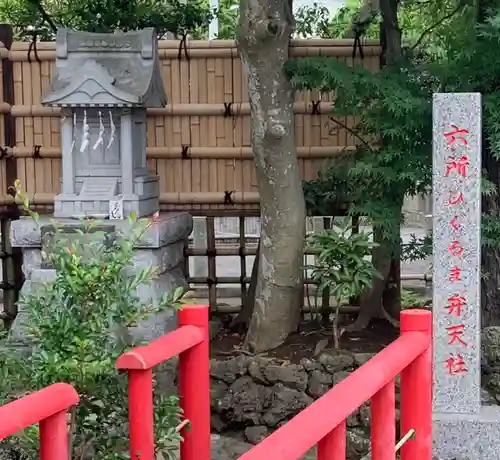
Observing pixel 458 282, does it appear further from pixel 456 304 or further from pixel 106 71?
pixel 106 71

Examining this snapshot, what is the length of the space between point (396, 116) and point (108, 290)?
9.35 ft

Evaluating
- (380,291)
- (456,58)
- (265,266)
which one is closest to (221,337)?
(265,266)

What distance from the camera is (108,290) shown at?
118 inches

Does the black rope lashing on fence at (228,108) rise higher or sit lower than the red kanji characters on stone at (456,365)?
higher

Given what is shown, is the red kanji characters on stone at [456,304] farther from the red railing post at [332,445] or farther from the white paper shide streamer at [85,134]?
the white paper shide streamer at [85,134]

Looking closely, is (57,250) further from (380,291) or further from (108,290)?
(380,291)

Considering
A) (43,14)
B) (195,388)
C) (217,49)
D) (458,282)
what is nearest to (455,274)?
(458,282)

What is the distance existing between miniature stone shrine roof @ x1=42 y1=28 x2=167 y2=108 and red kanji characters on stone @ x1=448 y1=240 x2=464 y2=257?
8.30ft

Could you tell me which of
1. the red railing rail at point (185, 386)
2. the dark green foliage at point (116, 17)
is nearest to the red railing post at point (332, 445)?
the red railing rail at point (185, 386)

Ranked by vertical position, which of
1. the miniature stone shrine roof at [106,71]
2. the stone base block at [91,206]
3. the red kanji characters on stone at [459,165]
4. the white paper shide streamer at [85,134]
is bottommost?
the stone base block at [91,206]

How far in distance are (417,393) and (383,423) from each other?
18.9 inches

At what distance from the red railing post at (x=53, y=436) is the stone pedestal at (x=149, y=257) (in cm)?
327

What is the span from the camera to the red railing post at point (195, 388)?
11.4ft

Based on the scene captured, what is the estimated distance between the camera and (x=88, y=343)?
2934mm
